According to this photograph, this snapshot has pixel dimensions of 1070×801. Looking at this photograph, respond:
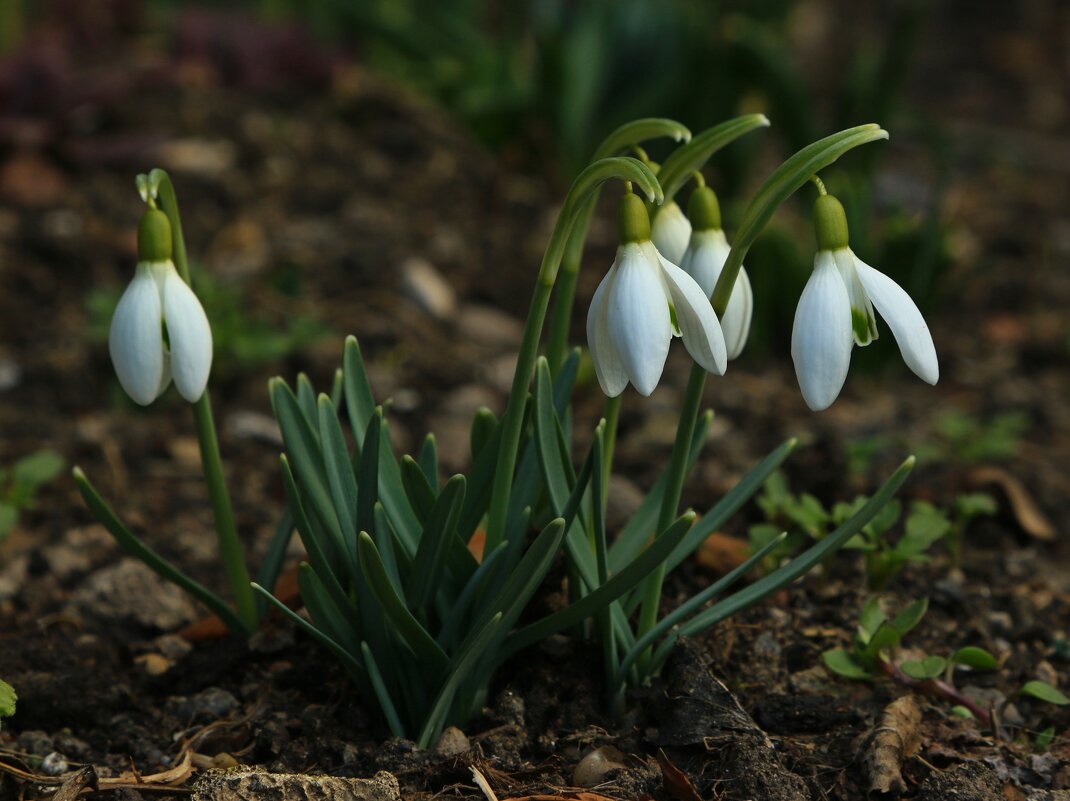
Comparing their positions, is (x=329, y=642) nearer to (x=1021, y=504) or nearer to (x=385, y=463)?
(x=385, y=463)

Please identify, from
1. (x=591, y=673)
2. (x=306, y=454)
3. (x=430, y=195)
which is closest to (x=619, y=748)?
(x=591, y=673)

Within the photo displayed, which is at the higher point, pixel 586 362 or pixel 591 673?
pixel 586 362

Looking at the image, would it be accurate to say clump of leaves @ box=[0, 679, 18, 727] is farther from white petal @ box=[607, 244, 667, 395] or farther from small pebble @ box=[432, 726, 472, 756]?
white petal @ box=[607, 244, 667, 395]

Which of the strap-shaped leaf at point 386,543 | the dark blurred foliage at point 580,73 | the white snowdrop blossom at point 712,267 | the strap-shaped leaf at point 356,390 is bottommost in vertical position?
the strap-shaped leaf at point 386,543

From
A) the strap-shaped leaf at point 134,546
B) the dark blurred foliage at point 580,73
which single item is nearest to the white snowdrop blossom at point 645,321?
the strap-shaped leaf at point 134,546

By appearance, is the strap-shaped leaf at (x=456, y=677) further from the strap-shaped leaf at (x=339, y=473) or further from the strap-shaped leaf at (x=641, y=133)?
the strap-shaped leaf at (x=641, y=133)

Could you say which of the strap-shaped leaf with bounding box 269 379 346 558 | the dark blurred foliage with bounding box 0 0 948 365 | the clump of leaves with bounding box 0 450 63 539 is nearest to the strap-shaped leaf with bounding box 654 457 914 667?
the strap-shaped leaf with bounding box 269 379 346 558

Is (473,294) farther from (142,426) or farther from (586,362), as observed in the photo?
(142,426)
